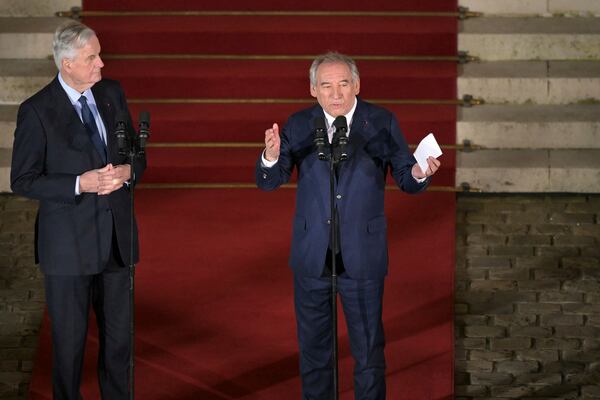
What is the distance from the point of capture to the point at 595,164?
7.12 metres

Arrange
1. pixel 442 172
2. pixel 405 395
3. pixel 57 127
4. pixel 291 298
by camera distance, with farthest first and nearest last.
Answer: pixel 442 172 < pixel 291 298 < pixel 405 395 < pixel 57 127

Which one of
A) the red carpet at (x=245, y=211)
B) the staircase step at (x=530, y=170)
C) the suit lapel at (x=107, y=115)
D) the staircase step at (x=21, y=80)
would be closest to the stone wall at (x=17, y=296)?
the red carpet at (x=245, y=211)

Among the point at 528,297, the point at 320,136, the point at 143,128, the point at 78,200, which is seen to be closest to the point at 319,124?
the point at 320,136

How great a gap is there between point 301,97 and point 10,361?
2.63m

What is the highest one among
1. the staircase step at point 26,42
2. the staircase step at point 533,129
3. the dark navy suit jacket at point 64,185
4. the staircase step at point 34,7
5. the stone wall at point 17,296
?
the staircase step at point 34,7

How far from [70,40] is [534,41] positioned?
155 inches

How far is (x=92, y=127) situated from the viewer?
175 inches

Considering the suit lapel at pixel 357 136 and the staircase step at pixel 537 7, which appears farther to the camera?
the staircase step at pixel 537 7

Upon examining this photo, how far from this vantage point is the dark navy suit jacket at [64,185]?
432 cm

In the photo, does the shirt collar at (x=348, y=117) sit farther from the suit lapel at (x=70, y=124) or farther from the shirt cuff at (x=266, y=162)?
the suit lapel at (x=70, y=124)

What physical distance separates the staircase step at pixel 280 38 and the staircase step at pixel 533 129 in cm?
55

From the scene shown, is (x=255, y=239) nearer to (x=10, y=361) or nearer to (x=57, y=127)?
(x=10, y=361)

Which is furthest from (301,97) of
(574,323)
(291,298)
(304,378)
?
(304,378)

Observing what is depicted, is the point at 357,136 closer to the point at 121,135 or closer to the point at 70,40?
the point at 121,135
